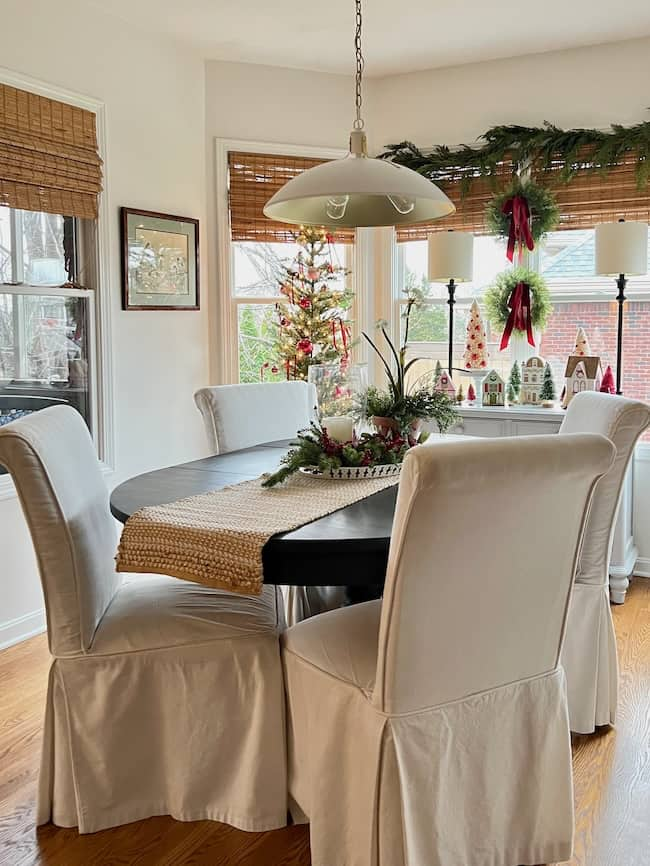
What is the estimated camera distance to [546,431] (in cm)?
405

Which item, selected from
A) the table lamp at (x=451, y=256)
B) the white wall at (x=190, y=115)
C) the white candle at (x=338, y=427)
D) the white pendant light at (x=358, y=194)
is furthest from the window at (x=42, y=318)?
the table lamp at (x=451, y=256)

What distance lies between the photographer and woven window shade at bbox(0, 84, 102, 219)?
3273 millimetres

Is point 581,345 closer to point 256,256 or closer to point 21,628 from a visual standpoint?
point 256,256

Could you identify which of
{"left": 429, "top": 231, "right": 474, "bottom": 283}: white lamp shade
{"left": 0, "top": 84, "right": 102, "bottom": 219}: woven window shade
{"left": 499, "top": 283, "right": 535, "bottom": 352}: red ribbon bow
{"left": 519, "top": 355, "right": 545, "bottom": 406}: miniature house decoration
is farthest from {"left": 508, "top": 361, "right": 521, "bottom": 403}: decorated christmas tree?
{"left": 0, "top": 84, "right": 102, "bottom": 219}: woven window shade

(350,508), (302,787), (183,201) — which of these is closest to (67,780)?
(302,787)

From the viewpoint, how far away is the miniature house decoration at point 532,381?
4.33 m

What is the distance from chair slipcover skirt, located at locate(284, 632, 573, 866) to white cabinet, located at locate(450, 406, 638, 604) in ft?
6.74

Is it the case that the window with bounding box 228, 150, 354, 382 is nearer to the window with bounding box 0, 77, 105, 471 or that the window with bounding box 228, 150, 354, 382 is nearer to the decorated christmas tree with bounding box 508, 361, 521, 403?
the window with bounding box 0, 77, 105, 471

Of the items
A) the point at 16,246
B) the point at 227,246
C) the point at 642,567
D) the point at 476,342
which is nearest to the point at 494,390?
the point at 476,342

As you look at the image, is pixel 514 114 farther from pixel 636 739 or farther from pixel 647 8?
pixel 636 739

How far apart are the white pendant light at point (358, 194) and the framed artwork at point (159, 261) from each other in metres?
1.47

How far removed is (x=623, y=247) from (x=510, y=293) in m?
0.69

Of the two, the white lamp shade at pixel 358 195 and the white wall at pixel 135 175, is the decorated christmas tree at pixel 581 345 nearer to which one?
the white lamp shade at pixel 358 195

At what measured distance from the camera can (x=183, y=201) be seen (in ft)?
14.2
